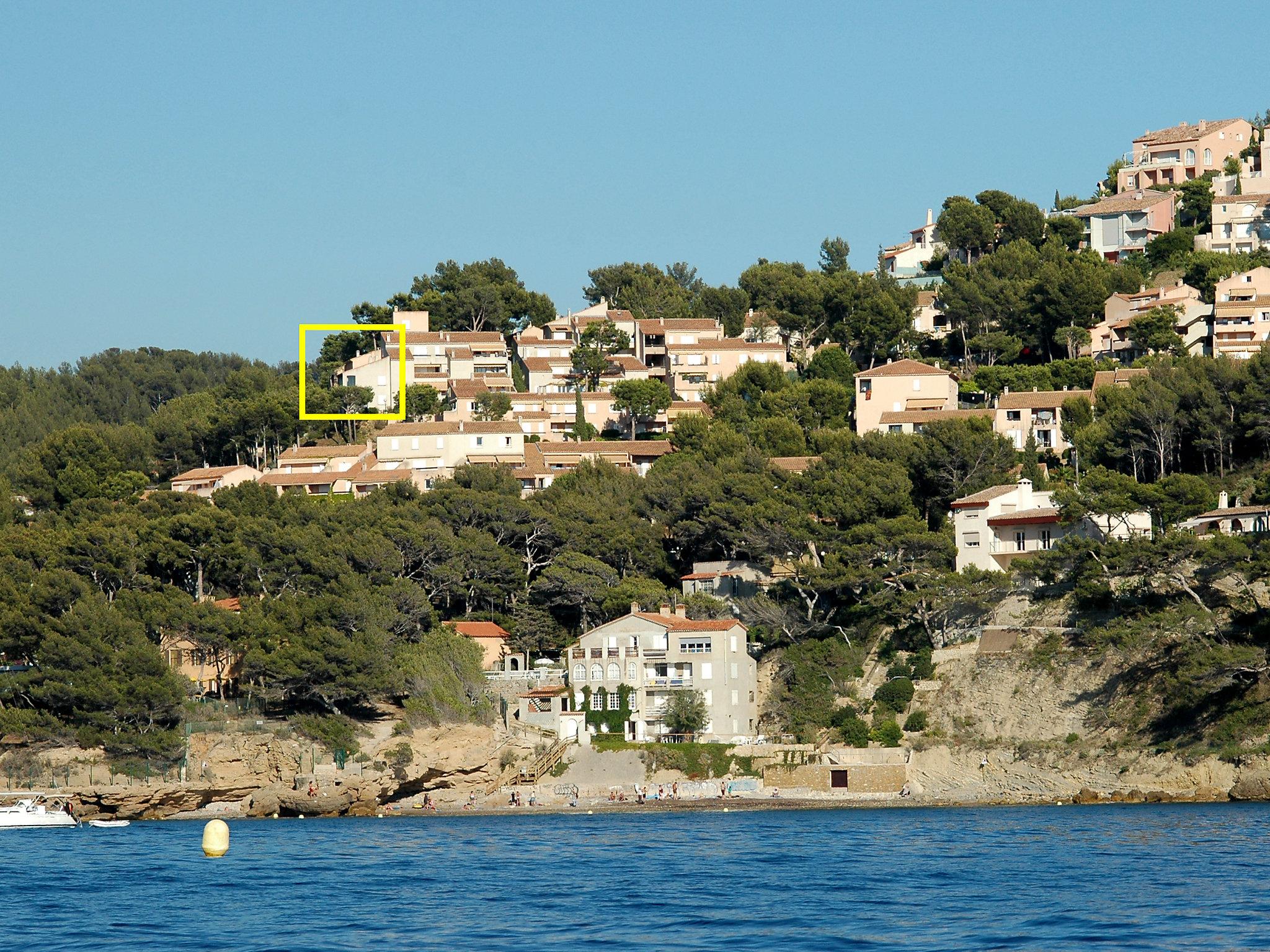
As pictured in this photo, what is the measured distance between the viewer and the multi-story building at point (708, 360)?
110 m

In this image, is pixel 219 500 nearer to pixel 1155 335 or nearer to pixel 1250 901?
pixel 1155 335

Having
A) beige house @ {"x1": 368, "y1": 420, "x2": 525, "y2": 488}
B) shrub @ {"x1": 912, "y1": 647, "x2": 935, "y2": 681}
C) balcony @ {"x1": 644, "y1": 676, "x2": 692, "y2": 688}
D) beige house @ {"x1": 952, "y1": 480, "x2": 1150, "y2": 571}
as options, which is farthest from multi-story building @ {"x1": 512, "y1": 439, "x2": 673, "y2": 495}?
shrub @ {"x1": 912, "y1": 647, "x2": 935, "y2": 681}

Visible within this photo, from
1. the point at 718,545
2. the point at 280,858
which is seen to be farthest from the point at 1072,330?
the point at 280,858

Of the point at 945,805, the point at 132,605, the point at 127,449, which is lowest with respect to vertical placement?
the point at 945,805

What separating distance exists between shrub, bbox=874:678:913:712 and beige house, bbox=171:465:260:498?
133 ft

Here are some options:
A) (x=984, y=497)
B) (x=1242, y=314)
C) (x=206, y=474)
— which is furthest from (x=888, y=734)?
(x=206, y=474)

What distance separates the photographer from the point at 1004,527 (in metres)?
72.9

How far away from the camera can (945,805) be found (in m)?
64.2

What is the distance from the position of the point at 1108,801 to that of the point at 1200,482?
14.8m

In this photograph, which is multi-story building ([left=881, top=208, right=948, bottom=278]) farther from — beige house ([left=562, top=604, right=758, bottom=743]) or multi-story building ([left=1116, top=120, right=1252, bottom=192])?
beige house ([left=562, top=604, right=758, bottom=743])

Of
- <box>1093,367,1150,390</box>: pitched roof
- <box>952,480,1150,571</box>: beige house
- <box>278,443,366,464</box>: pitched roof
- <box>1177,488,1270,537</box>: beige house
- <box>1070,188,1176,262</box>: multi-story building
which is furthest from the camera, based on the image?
<box>1070,188,1176,262</box>: multi-story building

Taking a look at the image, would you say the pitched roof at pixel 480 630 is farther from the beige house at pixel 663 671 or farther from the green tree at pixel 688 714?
the green tree at pixel 688 714

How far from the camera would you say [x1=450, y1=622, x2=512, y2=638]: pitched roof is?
7644 centimetres

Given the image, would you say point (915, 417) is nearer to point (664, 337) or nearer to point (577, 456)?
point (577, 456)
